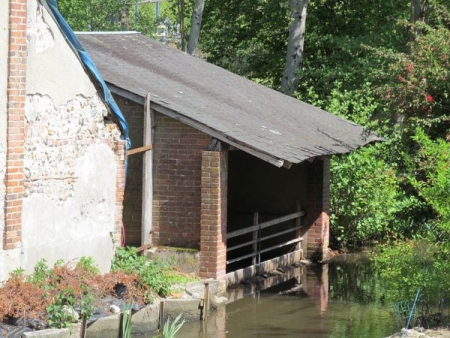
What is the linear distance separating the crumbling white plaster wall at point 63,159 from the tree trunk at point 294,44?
14243 mm

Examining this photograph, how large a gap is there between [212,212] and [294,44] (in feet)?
44.6

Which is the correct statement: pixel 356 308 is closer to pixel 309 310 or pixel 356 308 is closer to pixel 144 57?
pixel 309 310

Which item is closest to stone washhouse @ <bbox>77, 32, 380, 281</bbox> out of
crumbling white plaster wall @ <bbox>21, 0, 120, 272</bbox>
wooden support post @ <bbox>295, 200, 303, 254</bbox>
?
wooden support post @ <bbox>295, 200, 303, 254</bbox>

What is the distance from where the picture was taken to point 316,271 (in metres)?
19.1

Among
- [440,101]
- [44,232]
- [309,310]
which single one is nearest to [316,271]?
[309,310]

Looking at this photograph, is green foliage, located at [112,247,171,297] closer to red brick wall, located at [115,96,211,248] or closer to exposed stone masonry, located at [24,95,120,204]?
red brick wall, located at [115,96,211,248]

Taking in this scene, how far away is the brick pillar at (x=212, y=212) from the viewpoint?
1541cm

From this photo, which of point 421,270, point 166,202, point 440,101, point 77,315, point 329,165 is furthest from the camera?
point 329,165

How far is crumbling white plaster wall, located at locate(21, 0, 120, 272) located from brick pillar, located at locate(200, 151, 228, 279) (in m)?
1.73

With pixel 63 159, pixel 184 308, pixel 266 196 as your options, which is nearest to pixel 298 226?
pixel 266 196

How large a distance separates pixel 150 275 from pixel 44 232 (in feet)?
5.71

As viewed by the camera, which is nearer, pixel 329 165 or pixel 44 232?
pixel 44 232

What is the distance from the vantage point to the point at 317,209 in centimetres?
2030

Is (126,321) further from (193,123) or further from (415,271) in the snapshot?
(193,123)
